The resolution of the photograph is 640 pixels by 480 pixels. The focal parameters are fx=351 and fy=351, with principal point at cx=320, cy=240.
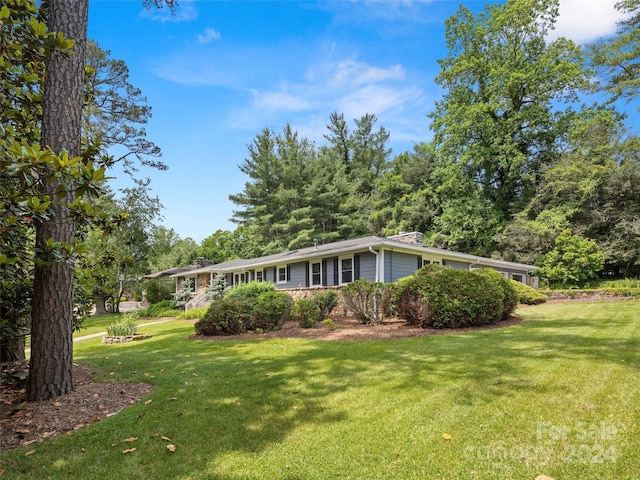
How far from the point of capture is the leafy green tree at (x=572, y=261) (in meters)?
20.2

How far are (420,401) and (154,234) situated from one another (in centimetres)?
2778

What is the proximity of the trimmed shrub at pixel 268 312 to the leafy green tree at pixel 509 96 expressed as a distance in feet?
Result: 68.0

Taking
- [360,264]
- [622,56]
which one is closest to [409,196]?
[360,264]

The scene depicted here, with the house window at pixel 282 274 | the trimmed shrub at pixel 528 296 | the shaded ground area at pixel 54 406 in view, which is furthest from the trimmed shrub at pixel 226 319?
the trimmed shrub at pixel 528 296

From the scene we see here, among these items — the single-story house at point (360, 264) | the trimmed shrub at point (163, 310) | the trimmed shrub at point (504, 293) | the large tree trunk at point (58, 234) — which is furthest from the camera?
the trimmed shrub at point (163, 310)

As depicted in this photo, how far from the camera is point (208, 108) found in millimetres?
11828

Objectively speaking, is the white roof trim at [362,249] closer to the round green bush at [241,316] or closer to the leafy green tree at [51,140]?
the round green bush at [241,316]

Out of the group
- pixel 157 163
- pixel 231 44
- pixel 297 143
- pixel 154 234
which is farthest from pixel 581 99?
pixel 154 234

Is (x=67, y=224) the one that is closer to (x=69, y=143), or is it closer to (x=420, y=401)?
(x=69, y=143)

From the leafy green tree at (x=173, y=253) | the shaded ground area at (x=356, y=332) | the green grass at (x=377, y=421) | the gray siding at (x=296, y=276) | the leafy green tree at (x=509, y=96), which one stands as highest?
the leafy green tree at (x=509, y=96)

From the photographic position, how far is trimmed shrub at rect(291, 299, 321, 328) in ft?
34.3

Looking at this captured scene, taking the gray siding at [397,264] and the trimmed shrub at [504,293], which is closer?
the trimmed shrub at [504,293]

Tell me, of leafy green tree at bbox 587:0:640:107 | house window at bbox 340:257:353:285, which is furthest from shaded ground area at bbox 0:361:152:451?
leafy green tree at bbox 587:0:640:107

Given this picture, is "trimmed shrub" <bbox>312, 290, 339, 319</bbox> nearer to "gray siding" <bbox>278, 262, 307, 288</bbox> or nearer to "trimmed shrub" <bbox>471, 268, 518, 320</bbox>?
"trimmed shrub" <bbox>471, 268, 518, 320</bbox>
